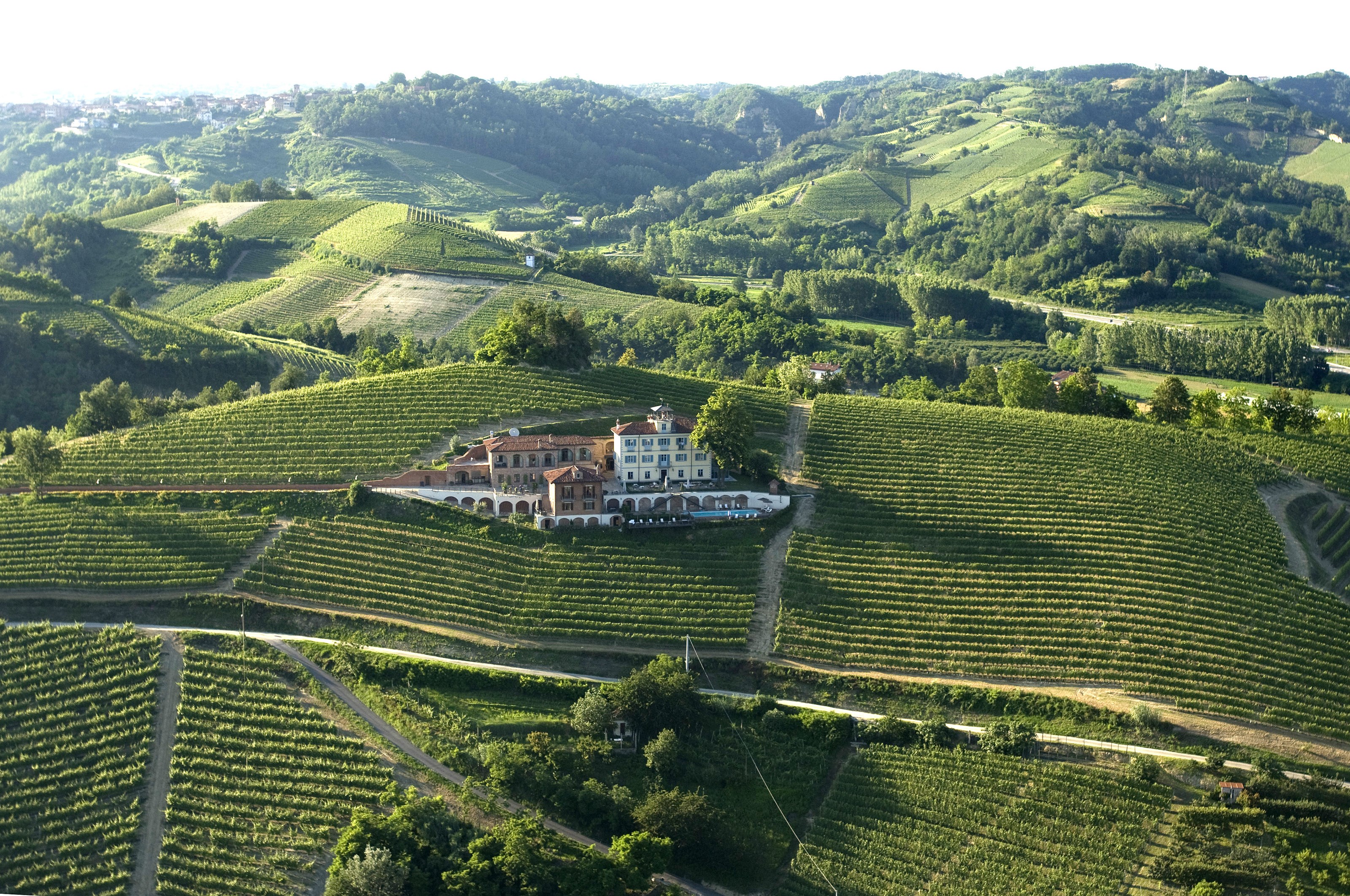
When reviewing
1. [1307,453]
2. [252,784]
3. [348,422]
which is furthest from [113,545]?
[1307,453]

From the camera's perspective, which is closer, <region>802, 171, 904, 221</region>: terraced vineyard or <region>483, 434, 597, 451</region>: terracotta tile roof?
<region>483, 434, 597, 451</region>: terracotta tile roof

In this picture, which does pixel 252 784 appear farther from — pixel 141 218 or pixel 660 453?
pixel 141 218

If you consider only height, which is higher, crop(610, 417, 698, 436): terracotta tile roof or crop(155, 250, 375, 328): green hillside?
crop(155, 250, 375, 328): green hillside

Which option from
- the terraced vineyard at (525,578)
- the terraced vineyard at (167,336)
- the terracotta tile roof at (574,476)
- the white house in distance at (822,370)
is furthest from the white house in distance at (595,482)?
the terraced vineyard at (167,336)

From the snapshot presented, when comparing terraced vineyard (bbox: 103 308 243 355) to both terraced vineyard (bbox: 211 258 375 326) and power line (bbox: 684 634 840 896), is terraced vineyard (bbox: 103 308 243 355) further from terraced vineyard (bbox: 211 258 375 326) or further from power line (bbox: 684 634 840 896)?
power line (bbox: 684 634 840 896)

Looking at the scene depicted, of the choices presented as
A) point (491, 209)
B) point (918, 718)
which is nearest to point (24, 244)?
point (491, 209)

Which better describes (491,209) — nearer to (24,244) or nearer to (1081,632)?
(24,244)

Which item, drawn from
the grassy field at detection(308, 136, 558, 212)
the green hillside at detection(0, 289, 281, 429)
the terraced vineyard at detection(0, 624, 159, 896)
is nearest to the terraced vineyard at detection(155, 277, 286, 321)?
the green hillside at detection(0, 289, 281, 429)
